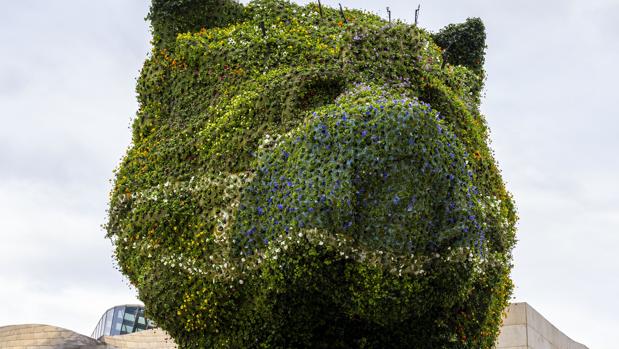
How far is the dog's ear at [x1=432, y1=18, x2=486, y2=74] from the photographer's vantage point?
1206cm

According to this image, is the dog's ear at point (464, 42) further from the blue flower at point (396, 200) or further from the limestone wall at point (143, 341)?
the limestone wall at point (143, 341)

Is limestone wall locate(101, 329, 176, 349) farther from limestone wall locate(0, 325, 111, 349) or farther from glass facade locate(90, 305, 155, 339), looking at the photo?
glass facade locate(90, 305, 155, 339)

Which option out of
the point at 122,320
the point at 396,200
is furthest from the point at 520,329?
the point at 122,320

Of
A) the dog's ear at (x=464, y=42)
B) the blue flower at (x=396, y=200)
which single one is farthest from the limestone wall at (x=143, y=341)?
the blue flower at (x=396, y=200)

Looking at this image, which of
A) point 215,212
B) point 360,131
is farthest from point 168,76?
point 360,131

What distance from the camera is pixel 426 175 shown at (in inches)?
331

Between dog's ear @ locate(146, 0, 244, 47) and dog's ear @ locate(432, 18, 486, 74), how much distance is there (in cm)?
278

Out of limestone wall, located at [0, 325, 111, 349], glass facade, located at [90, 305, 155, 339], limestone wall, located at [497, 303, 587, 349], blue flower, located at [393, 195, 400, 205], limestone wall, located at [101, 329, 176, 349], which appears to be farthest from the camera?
glass facade, located at [90, 305, 155, 339]

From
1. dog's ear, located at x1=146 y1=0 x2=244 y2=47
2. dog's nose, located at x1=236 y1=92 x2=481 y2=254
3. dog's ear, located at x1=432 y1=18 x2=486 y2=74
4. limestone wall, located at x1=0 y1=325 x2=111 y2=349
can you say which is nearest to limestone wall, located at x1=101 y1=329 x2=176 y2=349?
limestone wall, located at x1=0 y1=325 x2=111 y2=349

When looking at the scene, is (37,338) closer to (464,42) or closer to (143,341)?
(143,341)

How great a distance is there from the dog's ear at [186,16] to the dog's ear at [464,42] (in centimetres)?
278

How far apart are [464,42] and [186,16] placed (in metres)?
3.70

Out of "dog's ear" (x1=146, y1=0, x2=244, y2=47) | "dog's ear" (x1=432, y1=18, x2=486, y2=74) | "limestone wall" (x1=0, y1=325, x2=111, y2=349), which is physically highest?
"dog's ear" (x1=432, y1=18, x2=486, y2=74)

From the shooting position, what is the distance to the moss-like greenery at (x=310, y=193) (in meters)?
8.38
